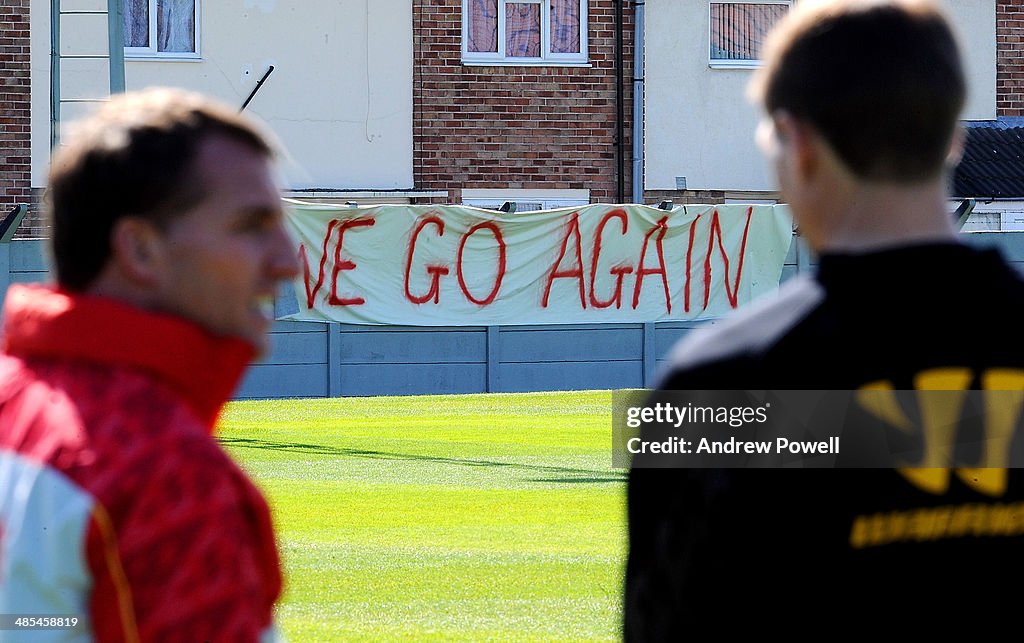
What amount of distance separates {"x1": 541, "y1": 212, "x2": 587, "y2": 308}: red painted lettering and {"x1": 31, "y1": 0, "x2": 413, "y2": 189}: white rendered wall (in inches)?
148

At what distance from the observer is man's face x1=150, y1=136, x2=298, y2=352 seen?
2.11 m

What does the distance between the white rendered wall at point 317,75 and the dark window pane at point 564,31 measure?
222 cm

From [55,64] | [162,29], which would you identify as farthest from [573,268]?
[55,64]

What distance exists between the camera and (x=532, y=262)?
75.9 ft

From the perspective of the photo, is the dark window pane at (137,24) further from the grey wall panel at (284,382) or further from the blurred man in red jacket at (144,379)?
the blurred man in red jacket at (144,379)

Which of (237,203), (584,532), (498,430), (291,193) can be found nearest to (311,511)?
(584,532)

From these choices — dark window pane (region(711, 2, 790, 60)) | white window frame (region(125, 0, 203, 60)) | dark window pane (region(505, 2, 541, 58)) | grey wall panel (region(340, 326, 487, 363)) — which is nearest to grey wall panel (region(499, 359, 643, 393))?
grey wall panel (region(340, 326, 487, 363))

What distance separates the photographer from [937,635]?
2.15m

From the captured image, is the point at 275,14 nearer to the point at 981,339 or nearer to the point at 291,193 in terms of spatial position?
the point at 291,193

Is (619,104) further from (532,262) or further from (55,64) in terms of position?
(55,64)

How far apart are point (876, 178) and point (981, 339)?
0.23 meters

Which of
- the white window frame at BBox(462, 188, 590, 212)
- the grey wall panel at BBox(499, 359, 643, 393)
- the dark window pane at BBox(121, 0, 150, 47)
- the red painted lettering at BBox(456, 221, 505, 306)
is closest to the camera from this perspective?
the red painted lettering at BBox(456, 221, 505, 306)

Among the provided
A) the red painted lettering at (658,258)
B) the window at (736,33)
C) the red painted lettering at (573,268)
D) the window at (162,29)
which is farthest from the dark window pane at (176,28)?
the window at (736,33)

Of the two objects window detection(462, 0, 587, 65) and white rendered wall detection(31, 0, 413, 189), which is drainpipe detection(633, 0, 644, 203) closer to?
window detection(462, 0, 587, 65)
